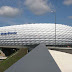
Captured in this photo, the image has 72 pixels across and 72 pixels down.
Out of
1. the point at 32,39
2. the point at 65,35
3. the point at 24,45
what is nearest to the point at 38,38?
the point at 32,39

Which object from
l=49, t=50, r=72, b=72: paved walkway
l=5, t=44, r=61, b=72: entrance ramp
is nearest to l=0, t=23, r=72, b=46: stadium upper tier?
l=49, t=50, r=72, b=72: paved walkway

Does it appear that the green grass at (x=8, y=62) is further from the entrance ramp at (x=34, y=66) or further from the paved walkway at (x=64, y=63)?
the entrance ramp at (x=34, y=66)

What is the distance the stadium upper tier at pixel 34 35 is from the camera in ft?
266

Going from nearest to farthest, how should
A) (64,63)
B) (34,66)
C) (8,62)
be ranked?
(34,66)
(64,63)
(8,62)

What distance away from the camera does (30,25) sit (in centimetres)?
8850

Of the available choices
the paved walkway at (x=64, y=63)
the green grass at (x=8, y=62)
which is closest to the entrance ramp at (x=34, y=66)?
the paved walkway at (x=64, y=63)

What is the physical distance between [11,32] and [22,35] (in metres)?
8.41

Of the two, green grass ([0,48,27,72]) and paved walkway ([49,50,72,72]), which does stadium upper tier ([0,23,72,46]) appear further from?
paved walkway ([49,50,72,72])

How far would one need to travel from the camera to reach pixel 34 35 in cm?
8131

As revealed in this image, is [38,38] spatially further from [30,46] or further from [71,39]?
[71,39]

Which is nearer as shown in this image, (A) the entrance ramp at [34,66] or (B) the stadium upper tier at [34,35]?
(A) the entrance ramp at [34,66]

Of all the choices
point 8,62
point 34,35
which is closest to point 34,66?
point 8,62

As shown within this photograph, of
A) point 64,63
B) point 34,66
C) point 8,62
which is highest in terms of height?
point 34,66

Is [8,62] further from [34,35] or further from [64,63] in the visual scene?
[34,35]
